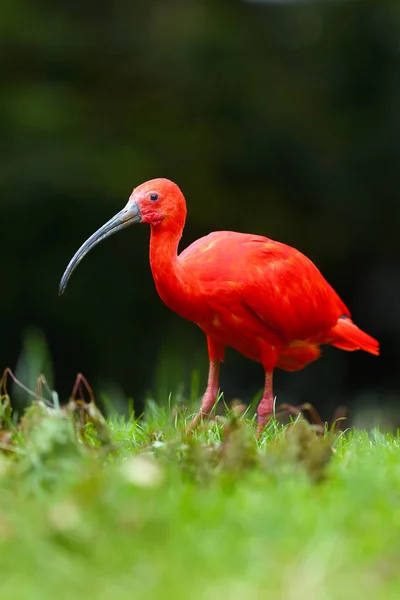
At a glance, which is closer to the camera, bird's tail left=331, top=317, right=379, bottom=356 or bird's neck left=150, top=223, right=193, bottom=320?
bird's neck left=150, top=223, right=193, bottom=320

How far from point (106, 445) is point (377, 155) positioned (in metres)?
6.80

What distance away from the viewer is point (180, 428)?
14.3 ft

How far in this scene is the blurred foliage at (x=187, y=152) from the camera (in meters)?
9.01

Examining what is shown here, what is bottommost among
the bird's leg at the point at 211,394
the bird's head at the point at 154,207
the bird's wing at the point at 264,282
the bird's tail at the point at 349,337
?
the bird's leg at the point at 211,394

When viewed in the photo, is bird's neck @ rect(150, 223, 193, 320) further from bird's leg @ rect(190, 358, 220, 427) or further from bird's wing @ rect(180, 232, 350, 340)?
bird's leg @ rect(190, 358, 220, 427)

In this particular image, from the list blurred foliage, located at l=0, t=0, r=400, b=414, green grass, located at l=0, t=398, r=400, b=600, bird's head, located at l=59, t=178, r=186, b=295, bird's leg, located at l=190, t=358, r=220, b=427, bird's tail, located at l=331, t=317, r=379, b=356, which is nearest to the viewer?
green grass, located at l=0, t=398, r=400, b=600

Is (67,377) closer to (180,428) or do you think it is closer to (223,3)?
(223,3)

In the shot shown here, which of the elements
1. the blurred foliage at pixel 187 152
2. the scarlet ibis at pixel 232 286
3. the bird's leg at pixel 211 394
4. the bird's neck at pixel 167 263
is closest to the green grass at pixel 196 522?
the scarlet ibis at pixel 232 286

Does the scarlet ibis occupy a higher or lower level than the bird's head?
lower

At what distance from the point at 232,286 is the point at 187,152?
4.84m

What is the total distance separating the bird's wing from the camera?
4918mm

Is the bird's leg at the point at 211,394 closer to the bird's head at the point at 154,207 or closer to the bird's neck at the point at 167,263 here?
the bird's neck at the point at 167,263

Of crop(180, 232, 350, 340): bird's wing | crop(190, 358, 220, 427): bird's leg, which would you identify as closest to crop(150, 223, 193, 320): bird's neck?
crop(180, 232, 350, 340): bird's wing

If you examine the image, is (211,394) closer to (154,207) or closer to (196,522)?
(154,207)
